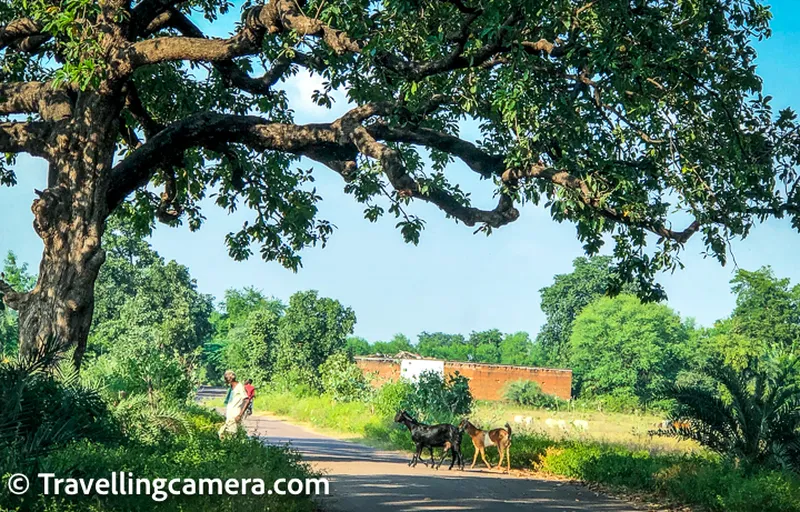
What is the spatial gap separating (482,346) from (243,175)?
9676 cm

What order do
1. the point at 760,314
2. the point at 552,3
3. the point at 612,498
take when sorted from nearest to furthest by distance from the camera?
the point at 552,3
the point at 612,498
the point at 760,314

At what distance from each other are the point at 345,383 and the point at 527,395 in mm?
25756

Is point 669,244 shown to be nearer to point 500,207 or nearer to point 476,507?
point 500,207

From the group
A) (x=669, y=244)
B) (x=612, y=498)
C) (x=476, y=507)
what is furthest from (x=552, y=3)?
(x=612, y=498)

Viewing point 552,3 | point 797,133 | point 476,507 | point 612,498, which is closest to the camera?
point 552,3

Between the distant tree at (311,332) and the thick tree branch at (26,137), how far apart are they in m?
34.9

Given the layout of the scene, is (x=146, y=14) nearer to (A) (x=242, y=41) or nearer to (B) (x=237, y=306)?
(A) (x=242, y=41)

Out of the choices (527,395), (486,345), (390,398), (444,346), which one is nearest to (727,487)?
(390,398)

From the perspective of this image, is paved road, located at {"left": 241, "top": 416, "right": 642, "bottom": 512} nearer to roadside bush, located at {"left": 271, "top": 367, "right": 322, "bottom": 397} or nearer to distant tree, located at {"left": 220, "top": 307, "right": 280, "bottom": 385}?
roadside bush, located at {"left": 271, "top": 367, "right": 322, "bottom": 397}

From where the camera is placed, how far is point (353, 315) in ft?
165

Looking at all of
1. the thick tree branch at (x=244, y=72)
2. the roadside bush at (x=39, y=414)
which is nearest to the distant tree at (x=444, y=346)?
the thick tree branch at (x=244, y=72)

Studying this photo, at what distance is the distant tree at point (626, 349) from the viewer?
256 feet

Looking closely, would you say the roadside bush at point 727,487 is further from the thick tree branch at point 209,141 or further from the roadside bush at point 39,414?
the roadside bush at point 39,414

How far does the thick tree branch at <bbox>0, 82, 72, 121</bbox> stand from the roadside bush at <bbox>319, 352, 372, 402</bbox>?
1038 inches
